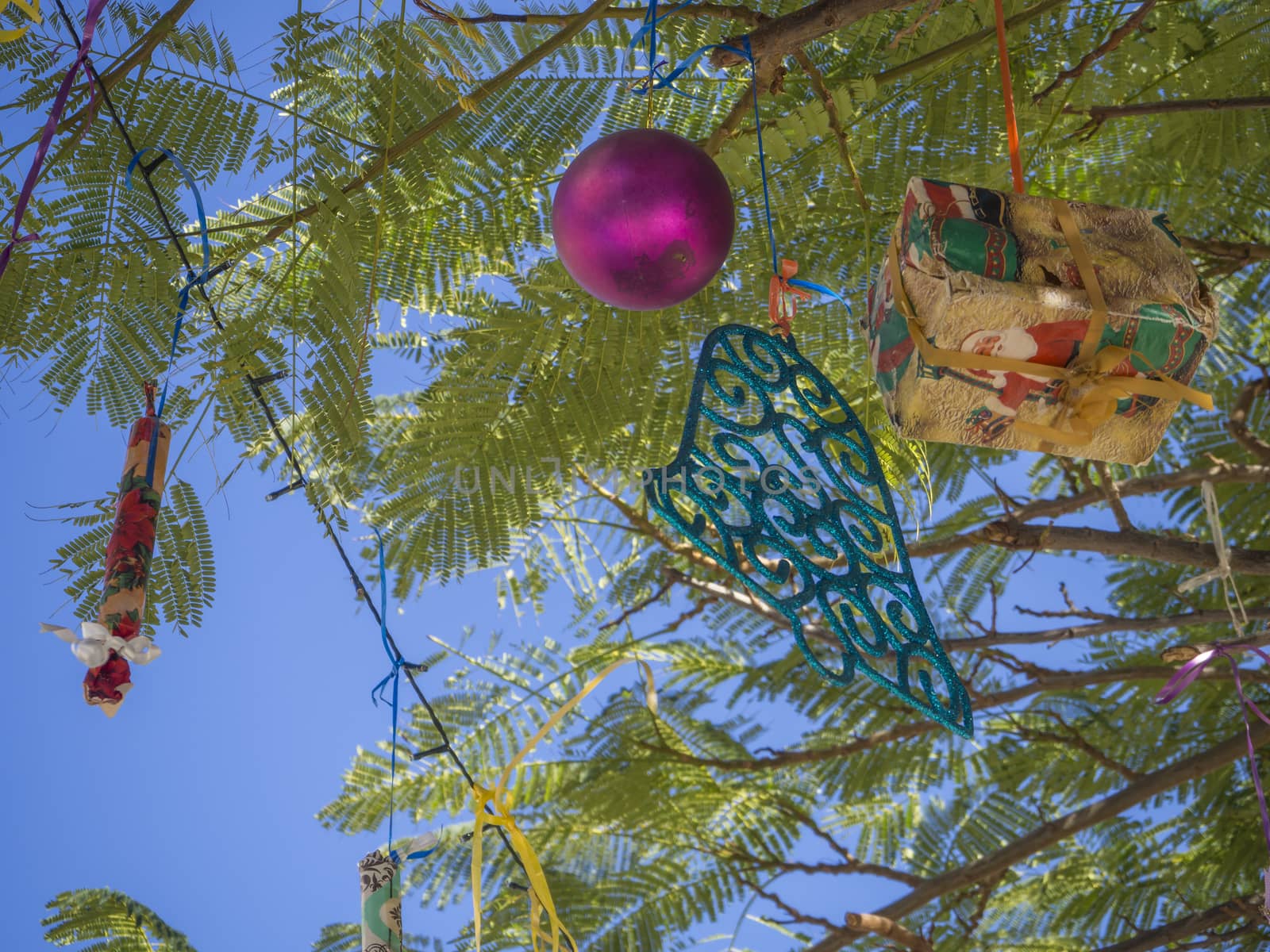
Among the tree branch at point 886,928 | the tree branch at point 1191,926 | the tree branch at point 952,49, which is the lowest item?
the tree branch at point 1191,926

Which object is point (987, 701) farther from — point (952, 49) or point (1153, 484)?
point (952, 49)

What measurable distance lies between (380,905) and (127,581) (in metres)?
0.43

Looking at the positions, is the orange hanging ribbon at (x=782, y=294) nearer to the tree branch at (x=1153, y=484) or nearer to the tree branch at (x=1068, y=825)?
the tree branch at (x=1153, y=484)

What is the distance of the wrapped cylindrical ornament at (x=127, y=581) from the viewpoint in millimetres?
1127

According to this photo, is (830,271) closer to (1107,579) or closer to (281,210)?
(281,210)

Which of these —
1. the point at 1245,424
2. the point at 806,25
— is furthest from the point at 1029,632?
the point at 806,25

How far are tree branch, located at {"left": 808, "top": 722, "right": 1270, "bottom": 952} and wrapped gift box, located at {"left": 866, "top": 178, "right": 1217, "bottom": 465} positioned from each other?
0.95m

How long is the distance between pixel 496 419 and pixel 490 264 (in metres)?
0.31

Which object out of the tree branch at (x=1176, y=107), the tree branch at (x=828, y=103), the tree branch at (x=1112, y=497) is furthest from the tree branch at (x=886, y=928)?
the tree branch at (x=1176, y=107)

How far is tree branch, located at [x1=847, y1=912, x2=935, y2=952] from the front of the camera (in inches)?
71.5

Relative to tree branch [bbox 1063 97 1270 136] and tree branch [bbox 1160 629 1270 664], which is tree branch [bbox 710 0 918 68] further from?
tree branch [bbox 1160 629 1270 664]

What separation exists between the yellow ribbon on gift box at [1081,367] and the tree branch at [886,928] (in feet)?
2.92

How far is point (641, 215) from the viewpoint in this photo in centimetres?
118

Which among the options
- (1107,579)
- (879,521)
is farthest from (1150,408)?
(1107,579)
